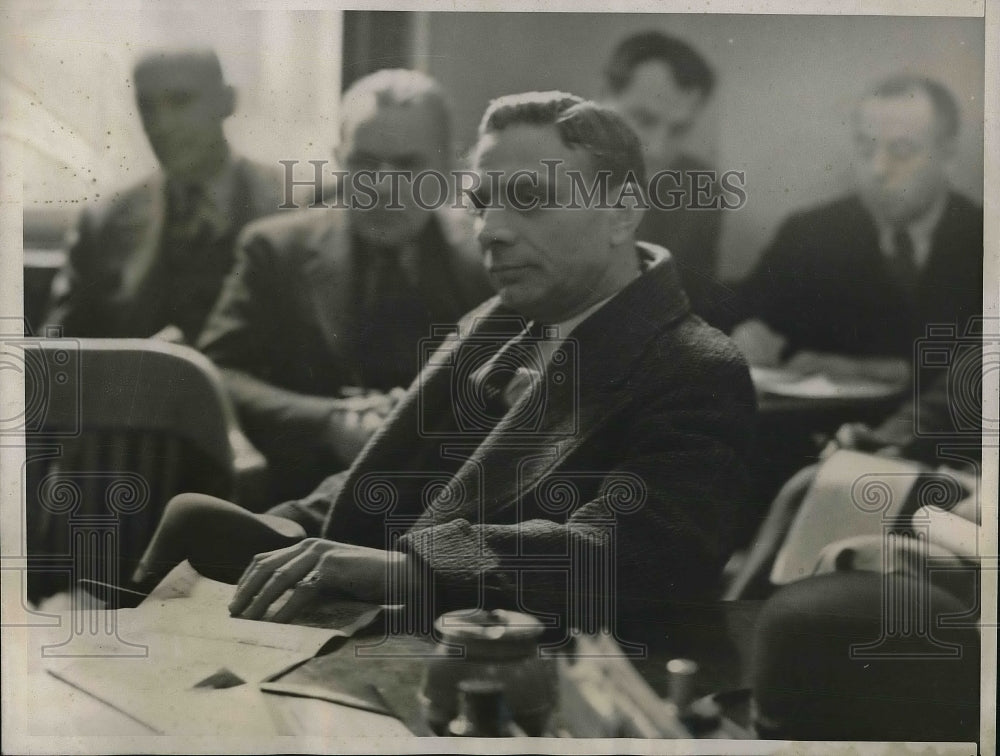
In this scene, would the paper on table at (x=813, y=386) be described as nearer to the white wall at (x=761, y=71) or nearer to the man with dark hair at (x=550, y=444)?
the man with dark hair at (x=550, y=444)

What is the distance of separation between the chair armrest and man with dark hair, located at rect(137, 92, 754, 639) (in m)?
0.05

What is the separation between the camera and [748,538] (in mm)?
2887

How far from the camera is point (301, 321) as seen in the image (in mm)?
2900

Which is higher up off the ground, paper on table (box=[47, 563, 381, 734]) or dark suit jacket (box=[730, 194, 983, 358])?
dark suit jacket (box=[730, 194, 983, 358])

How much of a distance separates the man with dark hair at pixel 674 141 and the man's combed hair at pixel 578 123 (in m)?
0.05

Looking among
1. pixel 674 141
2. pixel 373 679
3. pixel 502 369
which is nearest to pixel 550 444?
pixel 502 369

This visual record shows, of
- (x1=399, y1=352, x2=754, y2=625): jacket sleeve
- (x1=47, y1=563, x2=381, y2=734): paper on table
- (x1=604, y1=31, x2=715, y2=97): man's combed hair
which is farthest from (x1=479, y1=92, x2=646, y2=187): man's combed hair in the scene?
(x1=47, y1=563, x2=381, y2=734): paper on table

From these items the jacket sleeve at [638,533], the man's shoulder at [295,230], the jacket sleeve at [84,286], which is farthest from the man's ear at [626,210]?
the jacket sleeve at [84,286]

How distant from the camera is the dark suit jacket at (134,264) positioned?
2.90 meters

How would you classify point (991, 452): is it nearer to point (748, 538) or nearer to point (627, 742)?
point (748, 538)

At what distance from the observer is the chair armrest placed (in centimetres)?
290

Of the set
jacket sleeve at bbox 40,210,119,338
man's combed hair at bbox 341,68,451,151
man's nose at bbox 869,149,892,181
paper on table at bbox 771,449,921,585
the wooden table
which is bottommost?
the wooden table

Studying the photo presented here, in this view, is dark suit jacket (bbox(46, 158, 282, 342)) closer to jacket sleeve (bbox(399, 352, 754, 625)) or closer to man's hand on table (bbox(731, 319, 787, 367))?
jacket sleeve (bbox(399, 352, 754, 625))

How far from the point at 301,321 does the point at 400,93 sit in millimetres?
778
